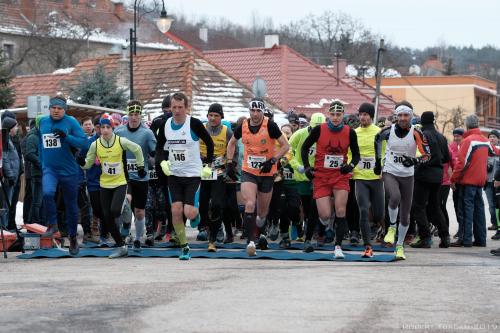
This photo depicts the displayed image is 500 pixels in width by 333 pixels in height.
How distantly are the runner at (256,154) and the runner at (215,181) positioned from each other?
653 mm

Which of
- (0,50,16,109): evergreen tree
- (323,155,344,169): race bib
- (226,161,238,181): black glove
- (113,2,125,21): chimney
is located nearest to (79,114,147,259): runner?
(226,161,238,181): black glove

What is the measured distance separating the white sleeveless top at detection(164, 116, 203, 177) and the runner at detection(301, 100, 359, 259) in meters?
1.50

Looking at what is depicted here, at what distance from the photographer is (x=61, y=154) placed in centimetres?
1439

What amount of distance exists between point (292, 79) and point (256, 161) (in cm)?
3816

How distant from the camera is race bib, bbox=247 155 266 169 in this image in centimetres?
1444

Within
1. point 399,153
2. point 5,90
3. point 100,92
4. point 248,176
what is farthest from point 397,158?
point 5,90

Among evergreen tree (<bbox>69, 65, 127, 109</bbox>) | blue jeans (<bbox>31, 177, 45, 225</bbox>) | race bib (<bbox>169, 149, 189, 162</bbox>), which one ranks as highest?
evergreen tree (<bbox>69, 65, 127, 109</bbox>)

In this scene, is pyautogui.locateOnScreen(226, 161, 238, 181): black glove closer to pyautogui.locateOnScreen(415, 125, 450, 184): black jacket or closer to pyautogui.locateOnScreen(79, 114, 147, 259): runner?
pyautogui.locateOnScreen(79, 114, 147, 259): runner

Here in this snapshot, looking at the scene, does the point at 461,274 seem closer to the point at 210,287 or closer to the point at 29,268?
the point at 210,287

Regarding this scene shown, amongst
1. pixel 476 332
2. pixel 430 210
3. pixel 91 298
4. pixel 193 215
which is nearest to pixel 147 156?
pixel 193 215

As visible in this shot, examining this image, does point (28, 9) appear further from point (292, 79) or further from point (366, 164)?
point (366, 164)

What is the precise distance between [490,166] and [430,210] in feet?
17.1

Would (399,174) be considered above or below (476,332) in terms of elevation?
above

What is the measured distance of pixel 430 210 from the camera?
17000 mm
